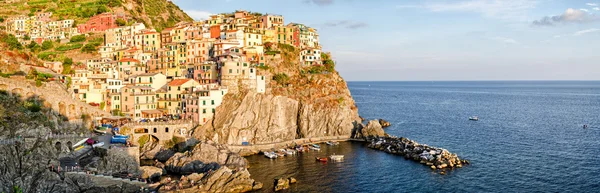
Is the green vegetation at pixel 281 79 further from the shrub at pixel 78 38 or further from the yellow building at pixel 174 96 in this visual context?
the shrub at pixel 78 38

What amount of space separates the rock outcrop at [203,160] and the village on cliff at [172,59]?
12856mm

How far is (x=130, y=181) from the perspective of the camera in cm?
5038

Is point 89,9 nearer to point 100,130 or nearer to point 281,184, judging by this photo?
point 100,130

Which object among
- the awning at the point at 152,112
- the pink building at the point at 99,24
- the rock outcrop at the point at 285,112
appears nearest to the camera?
the rock outcrop at the point at 285,112

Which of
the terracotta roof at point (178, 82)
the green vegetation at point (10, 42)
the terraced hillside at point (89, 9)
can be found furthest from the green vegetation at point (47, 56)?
the terracotta roof at point (178, 82)

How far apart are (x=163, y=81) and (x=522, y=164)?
59.5m

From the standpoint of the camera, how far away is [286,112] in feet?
265

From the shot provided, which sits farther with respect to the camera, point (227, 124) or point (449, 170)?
point (227, 124)

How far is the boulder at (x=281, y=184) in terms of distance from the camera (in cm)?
5341

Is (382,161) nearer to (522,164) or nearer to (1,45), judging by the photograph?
(522,164)

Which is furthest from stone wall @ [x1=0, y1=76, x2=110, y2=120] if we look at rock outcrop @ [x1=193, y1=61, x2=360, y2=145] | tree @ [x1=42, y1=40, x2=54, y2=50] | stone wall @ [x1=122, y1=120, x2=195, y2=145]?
tree @ [x1=42, y1=40, x2=54, y2=50]

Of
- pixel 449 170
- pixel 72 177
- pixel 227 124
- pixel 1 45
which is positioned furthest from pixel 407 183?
pixel 1 45

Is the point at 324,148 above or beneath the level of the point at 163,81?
beneath

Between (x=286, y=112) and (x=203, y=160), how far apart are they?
22538mm
